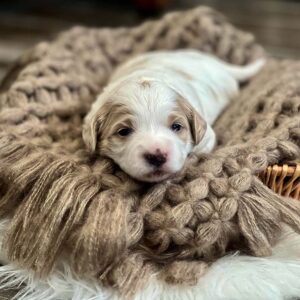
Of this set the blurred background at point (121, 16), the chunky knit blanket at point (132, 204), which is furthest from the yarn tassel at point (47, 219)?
the blurred background at point (121, 16)

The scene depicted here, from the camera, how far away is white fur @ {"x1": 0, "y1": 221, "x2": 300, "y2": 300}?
1109 mm

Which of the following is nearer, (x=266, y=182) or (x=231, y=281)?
(x=231, y=281)

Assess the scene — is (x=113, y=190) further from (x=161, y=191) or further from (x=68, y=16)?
(x=68, y=16)

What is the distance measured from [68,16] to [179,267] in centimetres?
257

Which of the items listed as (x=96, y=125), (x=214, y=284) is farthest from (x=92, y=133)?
(x=214, y=284)

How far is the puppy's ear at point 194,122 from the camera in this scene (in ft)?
4.19

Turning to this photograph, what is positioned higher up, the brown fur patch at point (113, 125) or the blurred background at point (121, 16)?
the brown fur patch at point (113, 125)

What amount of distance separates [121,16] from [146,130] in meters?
2.39

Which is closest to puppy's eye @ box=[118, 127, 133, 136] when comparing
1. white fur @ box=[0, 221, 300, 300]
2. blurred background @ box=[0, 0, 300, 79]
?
white fur @ box=[0, 221, 300, 300]

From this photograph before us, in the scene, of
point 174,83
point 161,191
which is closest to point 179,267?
point 161,191

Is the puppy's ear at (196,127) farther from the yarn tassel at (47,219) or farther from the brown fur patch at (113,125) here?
the yarn tassel at (47,219)

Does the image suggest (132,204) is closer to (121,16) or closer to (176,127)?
(176,127)

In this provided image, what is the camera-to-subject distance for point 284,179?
1288 mm

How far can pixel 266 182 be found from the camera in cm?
129
